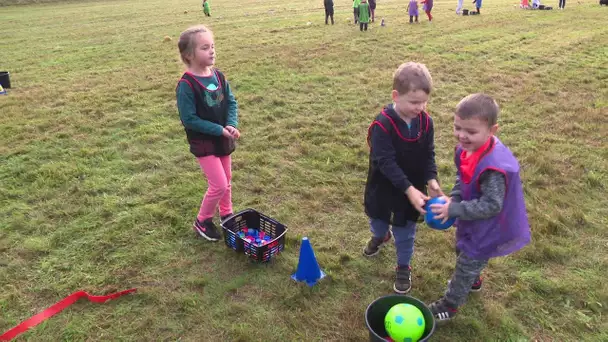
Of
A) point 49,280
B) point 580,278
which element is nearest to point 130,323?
point 49,280

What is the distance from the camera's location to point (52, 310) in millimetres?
3193

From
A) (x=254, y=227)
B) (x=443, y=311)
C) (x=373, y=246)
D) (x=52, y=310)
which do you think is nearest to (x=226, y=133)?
(x=254, y=227)

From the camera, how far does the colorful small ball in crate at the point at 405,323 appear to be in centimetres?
255

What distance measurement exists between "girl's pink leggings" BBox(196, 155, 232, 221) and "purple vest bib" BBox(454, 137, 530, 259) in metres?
2.02

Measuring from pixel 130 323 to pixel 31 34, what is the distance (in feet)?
61.8

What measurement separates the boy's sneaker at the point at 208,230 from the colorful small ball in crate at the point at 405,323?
76.2 inches

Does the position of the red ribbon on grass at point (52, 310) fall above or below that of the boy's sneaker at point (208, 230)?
below

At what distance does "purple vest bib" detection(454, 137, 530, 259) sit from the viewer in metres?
2.45

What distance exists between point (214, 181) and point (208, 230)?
1.76 feet

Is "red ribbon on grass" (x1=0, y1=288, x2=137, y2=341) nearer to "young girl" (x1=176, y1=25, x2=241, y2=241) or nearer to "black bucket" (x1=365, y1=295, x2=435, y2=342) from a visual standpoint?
"young girl" (x1=176, y1=25, x2=241, y2=241)

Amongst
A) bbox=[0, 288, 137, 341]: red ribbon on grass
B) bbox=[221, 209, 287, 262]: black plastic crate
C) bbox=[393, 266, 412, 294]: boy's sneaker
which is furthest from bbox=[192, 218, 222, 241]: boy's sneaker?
bbox=[393, 266, 412, 294]: boy's sneaker

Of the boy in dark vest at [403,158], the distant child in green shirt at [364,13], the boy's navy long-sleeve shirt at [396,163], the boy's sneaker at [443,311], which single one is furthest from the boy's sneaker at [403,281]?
the distant child in green shirt at [364,13]

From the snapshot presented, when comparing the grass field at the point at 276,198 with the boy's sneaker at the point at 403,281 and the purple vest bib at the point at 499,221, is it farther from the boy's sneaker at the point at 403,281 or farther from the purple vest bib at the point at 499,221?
the purple vest bib at the point at 499,221

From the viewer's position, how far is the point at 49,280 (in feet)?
11.8
